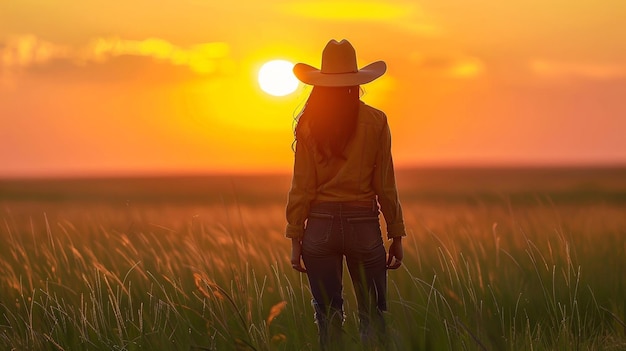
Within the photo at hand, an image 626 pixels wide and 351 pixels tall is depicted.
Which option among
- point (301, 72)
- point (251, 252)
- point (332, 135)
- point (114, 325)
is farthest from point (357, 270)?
point (251, 252)

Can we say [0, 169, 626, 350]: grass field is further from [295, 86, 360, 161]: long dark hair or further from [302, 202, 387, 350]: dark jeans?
[295, 86, 360, 161]: long dark hair

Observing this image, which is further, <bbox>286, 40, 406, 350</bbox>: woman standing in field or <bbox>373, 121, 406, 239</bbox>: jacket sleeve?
<bbox>373, 121, 406, 239</bbox>: jacket sleeve

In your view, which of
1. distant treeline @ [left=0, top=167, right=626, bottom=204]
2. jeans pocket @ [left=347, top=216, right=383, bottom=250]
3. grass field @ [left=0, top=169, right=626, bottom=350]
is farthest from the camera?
distant treeline @ [left=0, top=167, right=626, bottom=204]

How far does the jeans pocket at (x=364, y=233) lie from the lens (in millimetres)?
5164

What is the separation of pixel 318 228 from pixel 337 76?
86 centimetres

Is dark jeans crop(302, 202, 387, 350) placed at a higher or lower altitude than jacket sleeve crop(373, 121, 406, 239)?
lower

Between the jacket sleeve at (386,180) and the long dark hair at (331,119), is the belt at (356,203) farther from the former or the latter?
the long dark hair at (331,119)

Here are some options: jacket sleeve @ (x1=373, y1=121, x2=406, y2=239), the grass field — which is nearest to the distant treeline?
the grass field

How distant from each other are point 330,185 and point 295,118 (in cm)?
47

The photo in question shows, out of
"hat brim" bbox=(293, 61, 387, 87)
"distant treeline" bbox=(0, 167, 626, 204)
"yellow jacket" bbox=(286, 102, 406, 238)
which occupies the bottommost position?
"distant treeline" bbox=(0, 167, 626, 204)

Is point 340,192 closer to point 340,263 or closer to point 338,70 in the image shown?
point 340,263

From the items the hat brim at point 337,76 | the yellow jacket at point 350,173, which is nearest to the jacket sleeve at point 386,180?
the yellow jacket at point 350,173

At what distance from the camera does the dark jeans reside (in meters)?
5.17

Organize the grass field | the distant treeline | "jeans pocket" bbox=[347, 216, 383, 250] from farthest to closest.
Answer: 1. the distant treeline
2. the grass field
3. "jeans pocket" bbox=[347, 216, 383, 250]
